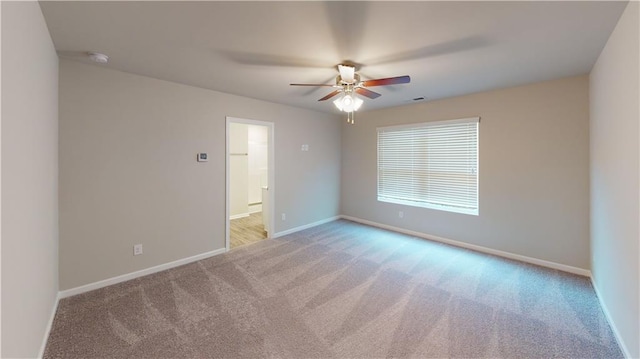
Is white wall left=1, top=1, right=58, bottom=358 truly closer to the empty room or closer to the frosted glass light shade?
the empty room

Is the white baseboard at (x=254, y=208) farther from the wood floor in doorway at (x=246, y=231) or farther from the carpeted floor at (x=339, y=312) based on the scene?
the carpeted floor at (x=339, y=312)

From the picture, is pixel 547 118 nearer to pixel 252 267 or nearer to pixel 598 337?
pixel 598 337

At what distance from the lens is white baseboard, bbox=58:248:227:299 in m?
2.71

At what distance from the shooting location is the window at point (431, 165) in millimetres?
4129

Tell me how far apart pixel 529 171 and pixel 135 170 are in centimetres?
505

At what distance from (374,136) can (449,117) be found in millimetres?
Result: 1499

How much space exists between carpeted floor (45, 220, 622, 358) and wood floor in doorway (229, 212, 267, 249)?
87cm

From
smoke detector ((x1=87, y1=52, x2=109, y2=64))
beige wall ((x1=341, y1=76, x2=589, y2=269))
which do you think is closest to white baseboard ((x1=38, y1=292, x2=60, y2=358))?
smoke detector ((x1=87, y1=52, x2=109, y2=64))

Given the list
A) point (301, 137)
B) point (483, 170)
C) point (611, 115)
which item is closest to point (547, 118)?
point (483, 170)

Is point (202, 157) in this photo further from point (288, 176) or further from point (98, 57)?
point (288, 176)

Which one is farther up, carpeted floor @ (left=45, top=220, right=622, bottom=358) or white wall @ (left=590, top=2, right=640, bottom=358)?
white wall @ (left=590, top=2, right=640, bottom=358)

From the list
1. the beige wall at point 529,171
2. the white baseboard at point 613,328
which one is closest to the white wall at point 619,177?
the white baseboard at point 613,328

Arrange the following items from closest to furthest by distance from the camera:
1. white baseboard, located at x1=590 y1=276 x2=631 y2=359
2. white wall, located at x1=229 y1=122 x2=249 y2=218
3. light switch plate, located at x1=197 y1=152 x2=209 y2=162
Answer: white baseboard, located at x1=590 y1=276 x2=631 y2=359
light switch plate, located at x1=197 y1=152 x2=209 y2=162
white wall, located at x1=229 y1=122 x2=249 y2=218

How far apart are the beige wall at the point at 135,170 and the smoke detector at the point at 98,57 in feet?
0.88
